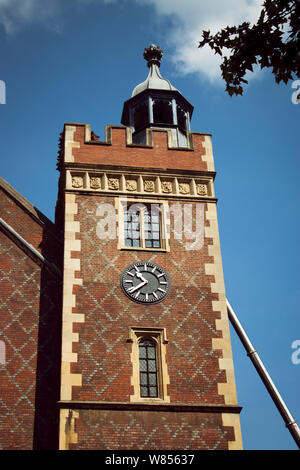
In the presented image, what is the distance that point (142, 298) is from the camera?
20.3 metres

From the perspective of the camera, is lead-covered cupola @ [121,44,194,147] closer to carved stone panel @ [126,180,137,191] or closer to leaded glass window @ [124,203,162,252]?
carved stone panel @ [126,180,137,191]

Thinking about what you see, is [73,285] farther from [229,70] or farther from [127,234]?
[229,70]

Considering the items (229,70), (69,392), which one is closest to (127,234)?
(69,392)

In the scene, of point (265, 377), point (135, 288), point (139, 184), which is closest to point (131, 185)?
point (139, 184)

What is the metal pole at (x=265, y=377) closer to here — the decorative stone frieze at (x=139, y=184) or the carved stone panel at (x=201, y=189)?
the carved stone panel at (x=201, y=189)

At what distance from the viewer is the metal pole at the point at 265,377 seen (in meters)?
21.4

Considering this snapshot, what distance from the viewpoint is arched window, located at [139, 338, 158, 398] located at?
1919 centimetres

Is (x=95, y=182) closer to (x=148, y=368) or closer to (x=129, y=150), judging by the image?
A: (x=129, y=150)

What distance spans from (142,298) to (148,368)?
199 cm

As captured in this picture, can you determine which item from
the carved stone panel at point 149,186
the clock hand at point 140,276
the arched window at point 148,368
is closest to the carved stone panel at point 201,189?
the carved stone panel at point 149,186

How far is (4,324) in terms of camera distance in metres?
19.9

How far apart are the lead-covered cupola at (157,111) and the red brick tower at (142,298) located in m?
1.02
